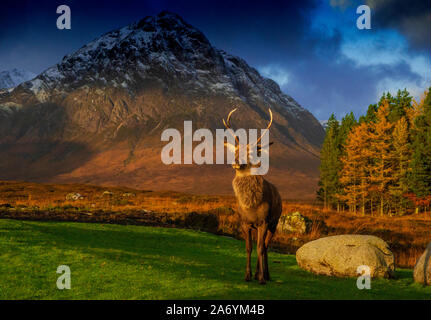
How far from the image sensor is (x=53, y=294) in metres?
8.69

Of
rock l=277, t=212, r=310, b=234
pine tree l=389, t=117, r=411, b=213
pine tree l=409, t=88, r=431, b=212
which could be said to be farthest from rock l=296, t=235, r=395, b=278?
pine tree l=389, t=117, r=411, b=213

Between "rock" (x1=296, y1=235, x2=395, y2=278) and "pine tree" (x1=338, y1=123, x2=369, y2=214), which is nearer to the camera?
"rock" (x1=296, y1=235, x2=395, y2=278)

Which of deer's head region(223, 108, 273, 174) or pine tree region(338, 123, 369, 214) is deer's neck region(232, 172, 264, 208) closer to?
deer's head region(223, 108, 273, 174)

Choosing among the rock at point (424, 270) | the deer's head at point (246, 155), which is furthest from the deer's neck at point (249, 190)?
the rock at point (424, 270)

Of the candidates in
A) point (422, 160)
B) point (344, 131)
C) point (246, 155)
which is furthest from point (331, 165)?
point (246, 155)

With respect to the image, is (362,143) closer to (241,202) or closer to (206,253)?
(206,253)

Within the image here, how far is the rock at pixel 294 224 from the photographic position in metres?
27.9

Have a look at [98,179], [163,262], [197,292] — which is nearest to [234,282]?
[197,292]

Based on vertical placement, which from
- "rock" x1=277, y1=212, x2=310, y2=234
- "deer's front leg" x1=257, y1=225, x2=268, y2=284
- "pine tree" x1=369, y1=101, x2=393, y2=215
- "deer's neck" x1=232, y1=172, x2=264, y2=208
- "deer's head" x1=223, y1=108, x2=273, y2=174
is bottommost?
"rock" x1=277, y1=212, x2=310, y2=234

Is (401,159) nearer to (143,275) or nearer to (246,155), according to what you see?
(246,155)

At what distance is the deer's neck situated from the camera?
34.4ft

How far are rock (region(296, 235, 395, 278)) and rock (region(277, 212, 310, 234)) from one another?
14102 millimetres

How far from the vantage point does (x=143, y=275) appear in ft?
33.6

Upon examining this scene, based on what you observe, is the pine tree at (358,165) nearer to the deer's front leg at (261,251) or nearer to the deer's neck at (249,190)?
the deer's neck at (249,190)
